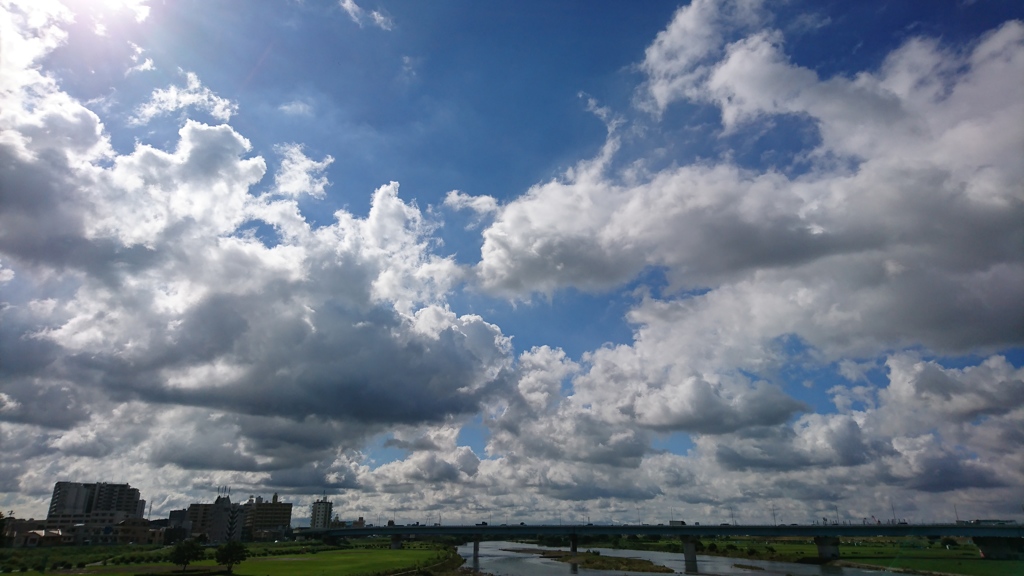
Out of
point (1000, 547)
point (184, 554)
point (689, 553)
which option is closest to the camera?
point (184, 554)

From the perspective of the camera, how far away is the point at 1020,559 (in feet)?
525

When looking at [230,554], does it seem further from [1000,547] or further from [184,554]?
[1000,547]

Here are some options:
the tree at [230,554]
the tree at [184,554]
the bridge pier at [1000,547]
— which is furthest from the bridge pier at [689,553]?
the tree at [184,554]

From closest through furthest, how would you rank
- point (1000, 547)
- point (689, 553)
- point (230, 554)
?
point (230, 554), point (1000, 547), point (689, 553)

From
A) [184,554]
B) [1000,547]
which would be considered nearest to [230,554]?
[184,554]

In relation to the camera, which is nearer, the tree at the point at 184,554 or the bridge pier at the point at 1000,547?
the tree at the point at 184,554

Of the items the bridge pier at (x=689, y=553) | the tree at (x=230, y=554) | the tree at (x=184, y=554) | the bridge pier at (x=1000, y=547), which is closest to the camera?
the tree at (x=184, y=554)

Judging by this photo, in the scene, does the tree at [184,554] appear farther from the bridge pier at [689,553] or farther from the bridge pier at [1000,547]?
the bridge pier at [1000,547]

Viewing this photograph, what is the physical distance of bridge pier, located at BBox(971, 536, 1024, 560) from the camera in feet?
544

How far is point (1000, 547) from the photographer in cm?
17138

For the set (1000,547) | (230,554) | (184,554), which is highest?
(184,554)

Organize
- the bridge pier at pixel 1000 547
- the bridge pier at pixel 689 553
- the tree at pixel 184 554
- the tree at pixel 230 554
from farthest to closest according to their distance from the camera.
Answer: the bridge pier at pixel 689 553, the bridge pier at pixel 1000 547, the tree at pixel 230 554, the tree at pixel 184 554

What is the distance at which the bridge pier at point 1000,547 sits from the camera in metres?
166

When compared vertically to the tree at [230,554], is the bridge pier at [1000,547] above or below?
below
